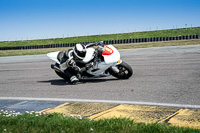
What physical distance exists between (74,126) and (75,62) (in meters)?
4.53

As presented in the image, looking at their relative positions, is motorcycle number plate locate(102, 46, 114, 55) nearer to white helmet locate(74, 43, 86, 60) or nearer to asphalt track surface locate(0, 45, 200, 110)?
white helmet locate(74, 43, 86, 60)

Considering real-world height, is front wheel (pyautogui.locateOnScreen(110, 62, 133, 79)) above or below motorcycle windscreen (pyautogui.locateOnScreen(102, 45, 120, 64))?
below

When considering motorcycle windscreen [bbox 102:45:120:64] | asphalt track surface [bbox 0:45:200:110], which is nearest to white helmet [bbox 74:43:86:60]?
motorcycle windscreen [bbox 102:45:120:64]

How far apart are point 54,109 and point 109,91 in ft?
6.63

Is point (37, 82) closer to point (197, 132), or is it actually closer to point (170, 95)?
point (170, 95)

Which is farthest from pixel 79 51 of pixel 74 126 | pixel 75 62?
pixel 74 126

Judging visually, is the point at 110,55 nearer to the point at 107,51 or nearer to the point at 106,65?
the point at 107,51

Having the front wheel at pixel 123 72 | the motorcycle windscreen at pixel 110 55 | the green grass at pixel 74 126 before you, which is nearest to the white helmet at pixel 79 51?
the motorcycle windscreen at pixel 110 55

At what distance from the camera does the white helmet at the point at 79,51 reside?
8.52 meters

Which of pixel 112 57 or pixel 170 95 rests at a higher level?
pixel 112 57

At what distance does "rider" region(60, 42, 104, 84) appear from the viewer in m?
8.68

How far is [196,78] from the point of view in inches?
344

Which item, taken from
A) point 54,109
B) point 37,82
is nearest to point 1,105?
point 54,109

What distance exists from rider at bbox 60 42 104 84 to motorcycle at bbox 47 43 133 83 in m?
0.11
